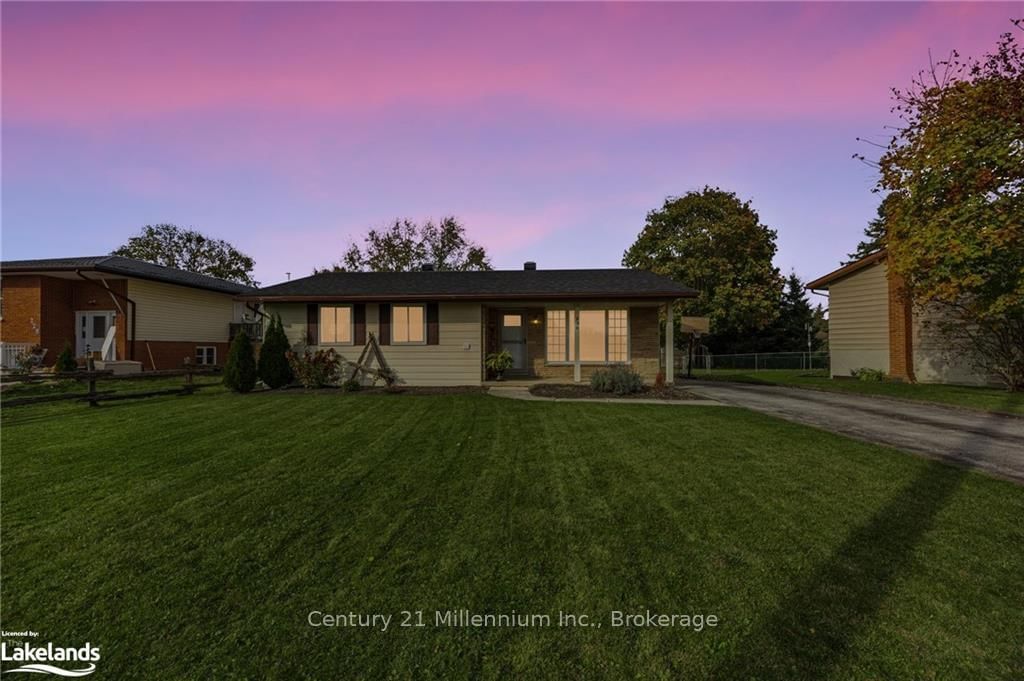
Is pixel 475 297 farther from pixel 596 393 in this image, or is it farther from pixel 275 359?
pixel 275 359

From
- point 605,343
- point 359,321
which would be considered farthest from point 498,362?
point 359,321

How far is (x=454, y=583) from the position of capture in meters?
2.57

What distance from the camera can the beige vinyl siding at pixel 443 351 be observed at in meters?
13.4

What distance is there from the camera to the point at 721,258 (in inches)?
1123

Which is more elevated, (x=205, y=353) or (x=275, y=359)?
(x=205, y=353)

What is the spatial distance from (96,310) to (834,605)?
23.7m

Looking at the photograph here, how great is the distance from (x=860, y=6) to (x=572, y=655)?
1472cm

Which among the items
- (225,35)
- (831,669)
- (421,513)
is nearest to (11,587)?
(421,513)

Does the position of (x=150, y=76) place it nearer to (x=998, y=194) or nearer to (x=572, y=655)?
(x=572, y=655)

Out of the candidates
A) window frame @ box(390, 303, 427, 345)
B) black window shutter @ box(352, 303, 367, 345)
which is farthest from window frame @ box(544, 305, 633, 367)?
black window shutter @ box(352, 303, 367, 345)

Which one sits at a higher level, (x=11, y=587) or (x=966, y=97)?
(x=966, y=97)

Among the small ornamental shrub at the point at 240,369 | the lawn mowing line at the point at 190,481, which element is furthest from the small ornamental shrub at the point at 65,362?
the lawn mowing line at the point at 190,481

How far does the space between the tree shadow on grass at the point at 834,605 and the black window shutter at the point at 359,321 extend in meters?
→ 12.9

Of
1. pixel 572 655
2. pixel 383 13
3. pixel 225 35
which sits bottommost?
pixel 572 655
